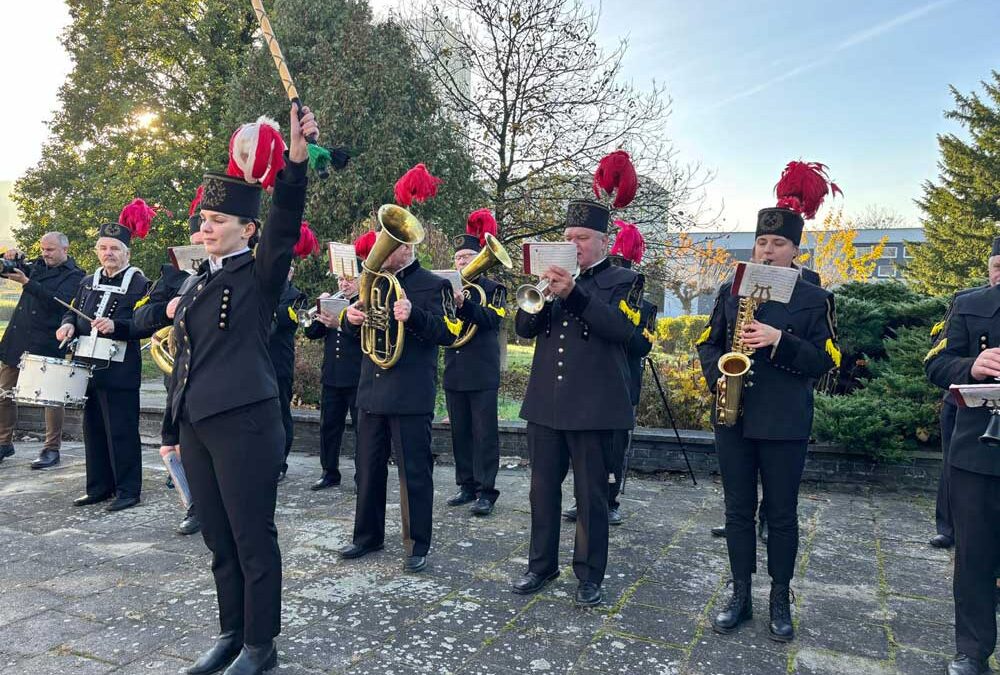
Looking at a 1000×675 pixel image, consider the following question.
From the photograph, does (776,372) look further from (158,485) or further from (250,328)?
(158,485)

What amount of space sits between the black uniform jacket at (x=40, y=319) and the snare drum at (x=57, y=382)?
1.80m

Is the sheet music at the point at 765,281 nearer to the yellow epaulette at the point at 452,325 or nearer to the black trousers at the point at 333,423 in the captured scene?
the yellow epaulette at the point at 452,325

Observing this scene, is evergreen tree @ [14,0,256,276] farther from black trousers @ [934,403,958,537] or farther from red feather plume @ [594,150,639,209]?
black trousers @ [934,403,958,537]

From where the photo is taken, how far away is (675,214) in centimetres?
1597

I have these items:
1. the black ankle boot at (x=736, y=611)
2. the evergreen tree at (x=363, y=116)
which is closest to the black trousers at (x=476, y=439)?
the black ankle boot at (x=736, y=611)

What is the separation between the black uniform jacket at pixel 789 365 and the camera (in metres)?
4.03

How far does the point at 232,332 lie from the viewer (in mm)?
3541

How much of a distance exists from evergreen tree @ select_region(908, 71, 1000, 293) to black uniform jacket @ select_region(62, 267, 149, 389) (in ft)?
80.6

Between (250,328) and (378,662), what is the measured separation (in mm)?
1800

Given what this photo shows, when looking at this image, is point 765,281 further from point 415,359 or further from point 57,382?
point 57,382

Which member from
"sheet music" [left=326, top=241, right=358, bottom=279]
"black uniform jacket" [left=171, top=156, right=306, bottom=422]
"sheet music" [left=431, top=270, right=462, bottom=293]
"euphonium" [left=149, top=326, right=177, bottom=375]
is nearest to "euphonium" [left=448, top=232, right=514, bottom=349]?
"sheet music" [left=431, top=270, right=462, bottom=293]

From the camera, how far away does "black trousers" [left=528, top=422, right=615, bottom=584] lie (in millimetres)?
4602

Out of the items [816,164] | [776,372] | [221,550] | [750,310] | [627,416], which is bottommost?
[221,550]

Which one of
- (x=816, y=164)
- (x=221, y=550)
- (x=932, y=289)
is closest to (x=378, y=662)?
(x=221, y=550)
